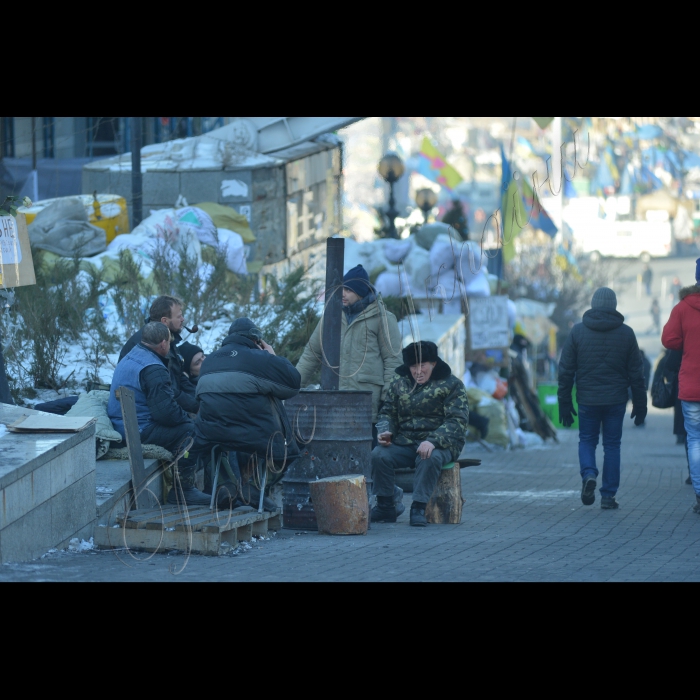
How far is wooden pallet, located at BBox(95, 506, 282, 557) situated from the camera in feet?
21.4

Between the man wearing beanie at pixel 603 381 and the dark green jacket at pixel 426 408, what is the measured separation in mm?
1286

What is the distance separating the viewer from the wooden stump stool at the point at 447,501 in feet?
26.7

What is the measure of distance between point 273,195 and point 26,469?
46.1ft

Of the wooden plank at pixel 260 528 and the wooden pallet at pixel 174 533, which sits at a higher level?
the wooden pallet at pixel 174 533

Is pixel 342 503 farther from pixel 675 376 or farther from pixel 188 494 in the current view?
pixel 675 376

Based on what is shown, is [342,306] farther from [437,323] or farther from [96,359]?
[437,323]

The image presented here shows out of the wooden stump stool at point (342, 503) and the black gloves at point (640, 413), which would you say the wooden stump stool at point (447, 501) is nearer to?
the wooden stump stool at point (342, 503)

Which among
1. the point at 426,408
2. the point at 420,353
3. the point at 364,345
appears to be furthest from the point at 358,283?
the point at 426,408

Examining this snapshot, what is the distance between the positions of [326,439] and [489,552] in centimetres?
156

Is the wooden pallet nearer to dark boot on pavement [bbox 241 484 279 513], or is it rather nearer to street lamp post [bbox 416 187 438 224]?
dark boot on pavement [bbox 241 484 279 513]

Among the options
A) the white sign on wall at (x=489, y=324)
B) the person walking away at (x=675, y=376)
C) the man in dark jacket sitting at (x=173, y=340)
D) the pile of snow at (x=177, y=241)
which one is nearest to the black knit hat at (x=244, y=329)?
the man in dark jacket sitting at (x=173, y=340)

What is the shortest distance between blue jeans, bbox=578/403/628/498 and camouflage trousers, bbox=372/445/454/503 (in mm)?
1493

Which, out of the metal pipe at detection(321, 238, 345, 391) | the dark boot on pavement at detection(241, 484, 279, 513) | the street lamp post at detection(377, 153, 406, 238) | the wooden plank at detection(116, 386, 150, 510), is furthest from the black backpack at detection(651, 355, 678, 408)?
the street lamp post at detection(377, 153, 406, 238)

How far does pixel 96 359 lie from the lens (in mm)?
10023
